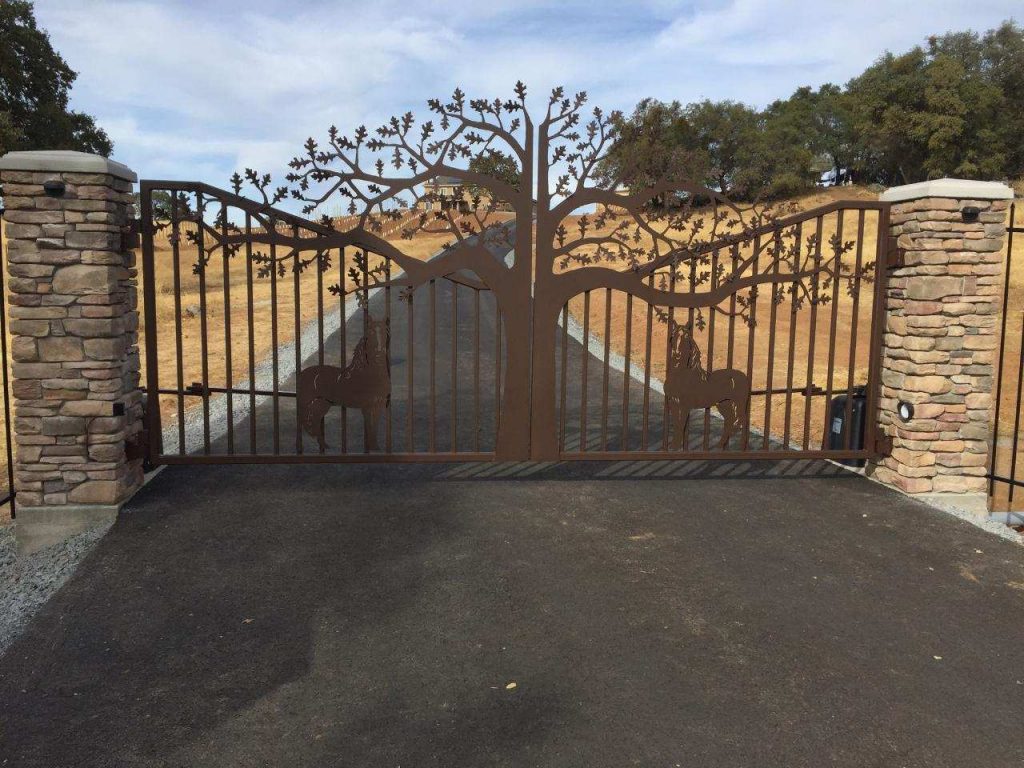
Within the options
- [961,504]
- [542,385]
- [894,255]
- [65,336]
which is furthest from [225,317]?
[961,504]

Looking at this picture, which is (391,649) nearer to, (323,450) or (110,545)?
(110,545)

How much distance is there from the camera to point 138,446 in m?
6.01

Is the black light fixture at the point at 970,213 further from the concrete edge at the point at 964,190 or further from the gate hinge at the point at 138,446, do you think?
the gate hinge at the point at 138,446

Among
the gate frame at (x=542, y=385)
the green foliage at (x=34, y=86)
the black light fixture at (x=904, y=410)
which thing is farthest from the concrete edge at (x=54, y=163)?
the green foliage at (x=34, y=86)

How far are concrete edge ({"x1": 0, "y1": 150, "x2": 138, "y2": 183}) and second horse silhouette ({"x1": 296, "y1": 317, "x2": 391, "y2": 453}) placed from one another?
215cm

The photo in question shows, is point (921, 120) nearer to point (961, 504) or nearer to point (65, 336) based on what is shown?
point (961, 504)

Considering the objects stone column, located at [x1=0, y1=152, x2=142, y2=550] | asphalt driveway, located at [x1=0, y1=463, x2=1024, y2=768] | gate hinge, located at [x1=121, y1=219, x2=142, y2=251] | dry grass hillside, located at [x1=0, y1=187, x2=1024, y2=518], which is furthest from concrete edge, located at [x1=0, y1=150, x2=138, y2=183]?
asphalt driveway, located at [x1=0, y1=463, x2=1024, y2=768]

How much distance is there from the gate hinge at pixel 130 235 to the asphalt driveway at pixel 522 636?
1995 mm

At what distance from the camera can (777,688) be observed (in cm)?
358

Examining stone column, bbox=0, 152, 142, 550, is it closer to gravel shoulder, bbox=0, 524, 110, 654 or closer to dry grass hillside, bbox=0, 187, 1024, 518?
gravel shoulder, bbox=0, 524, 110, 654

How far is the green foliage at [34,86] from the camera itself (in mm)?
25969

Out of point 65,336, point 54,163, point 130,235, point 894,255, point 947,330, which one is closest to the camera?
point 54,163

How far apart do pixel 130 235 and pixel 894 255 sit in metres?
6.32

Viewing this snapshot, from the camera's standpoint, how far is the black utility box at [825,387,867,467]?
7.03 m
